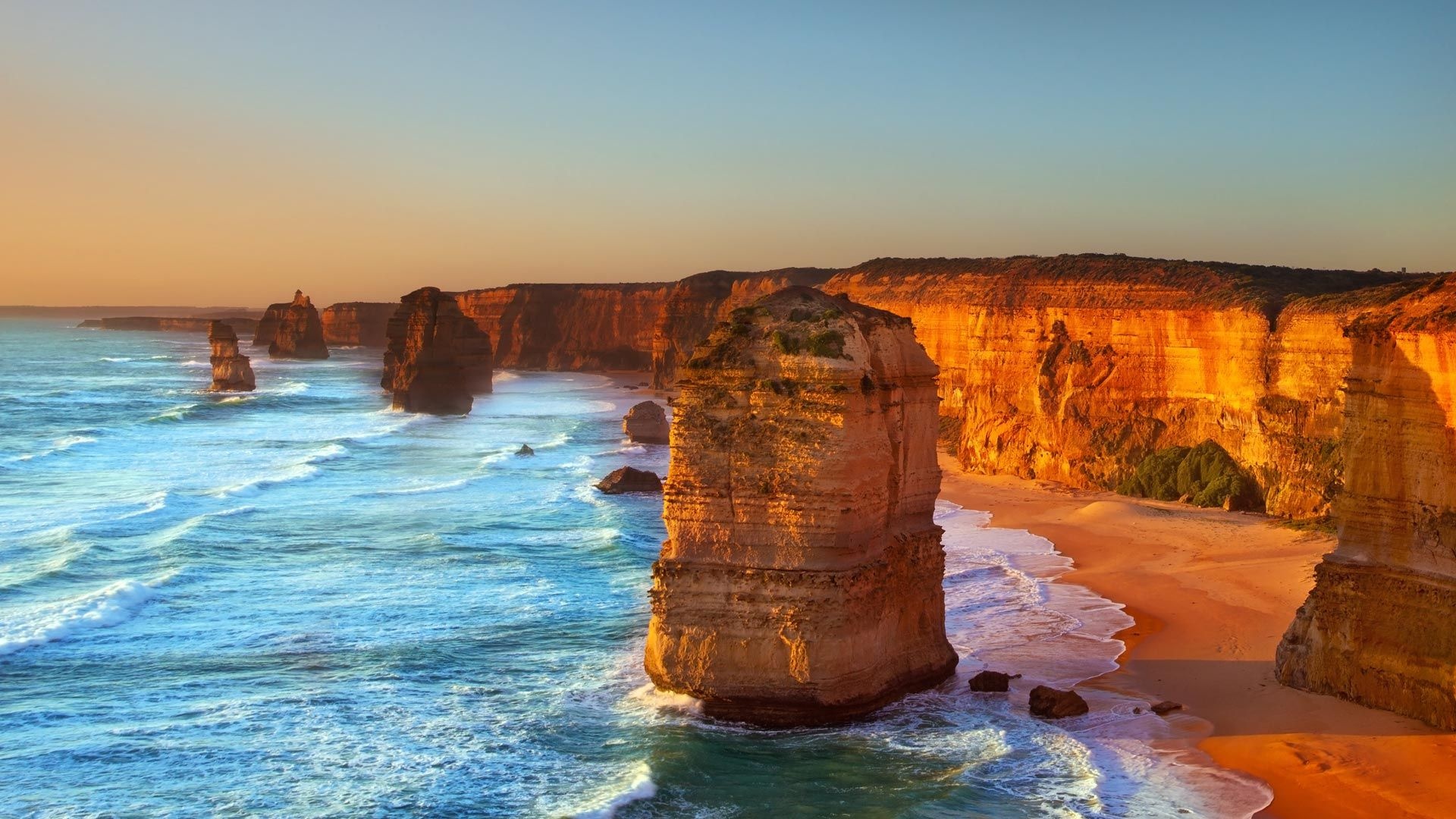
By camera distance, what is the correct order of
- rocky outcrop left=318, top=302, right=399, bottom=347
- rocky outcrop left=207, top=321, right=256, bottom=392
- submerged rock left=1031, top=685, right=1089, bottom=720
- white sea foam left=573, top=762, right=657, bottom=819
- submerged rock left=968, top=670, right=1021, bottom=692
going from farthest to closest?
rocky outcrop left=318, top=302, right=399, bottom=347
rocky outcrop left=207, top=321, right=256, bottom=392
submerged rock left=968, top=670, right=1021, bottom=692
submerged rock left=1031, top=685, right=1089, bottom=720
white sea foam left=573, top=762, right=657, bottom=819

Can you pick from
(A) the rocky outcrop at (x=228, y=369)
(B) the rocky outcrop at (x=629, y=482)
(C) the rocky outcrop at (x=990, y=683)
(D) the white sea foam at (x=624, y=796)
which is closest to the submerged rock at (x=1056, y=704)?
(C) the rocky outcrop at (x=990, y=683)

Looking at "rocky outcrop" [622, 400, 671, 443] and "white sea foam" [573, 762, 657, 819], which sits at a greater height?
"rocky outcrop" [622, 400, 671, 443]

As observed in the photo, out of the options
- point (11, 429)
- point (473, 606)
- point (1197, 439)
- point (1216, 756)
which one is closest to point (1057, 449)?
point (1197, 439)

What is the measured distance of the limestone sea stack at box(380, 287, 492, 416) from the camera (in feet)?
234

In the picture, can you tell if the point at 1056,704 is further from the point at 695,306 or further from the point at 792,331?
the point at 695,306

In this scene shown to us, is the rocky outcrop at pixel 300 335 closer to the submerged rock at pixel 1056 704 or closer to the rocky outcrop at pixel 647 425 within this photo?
the rocky outcrop at pixel 647 425

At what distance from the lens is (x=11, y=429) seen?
6056 cm

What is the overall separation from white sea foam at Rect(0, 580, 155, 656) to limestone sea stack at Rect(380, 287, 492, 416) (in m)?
45.8

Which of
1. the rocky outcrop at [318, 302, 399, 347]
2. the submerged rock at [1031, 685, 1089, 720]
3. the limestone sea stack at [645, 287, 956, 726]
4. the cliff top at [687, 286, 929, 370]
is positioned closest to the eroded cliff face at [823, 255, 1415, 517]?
the submerged rock at [1031, 685, 1089, 720]

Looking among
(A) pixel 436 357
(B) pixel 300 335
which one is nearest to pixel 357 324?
(B) pixel 300 335

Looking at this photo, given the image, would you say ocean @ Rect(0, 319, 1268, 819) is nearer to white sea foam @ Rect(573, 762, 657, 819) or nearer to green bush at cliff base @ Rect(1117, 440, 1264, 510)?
white sea foam @ Rect(573, 762, 657, 819)

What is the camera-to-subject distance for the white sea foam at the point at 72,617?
22.4m

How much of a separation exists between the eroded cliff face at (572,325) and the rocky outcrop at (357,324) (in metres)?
50.2

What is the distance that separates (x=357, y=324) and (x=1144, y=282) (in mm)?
152101
